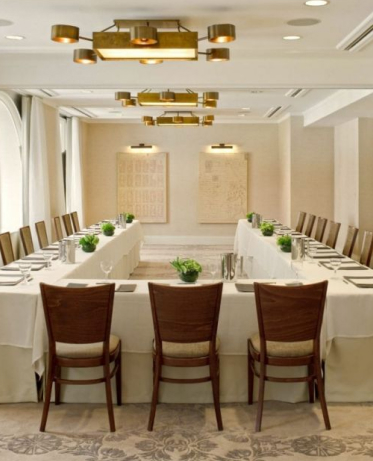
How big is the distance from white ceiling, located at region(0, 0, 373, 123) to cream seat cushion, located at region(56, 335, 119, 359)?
278cm

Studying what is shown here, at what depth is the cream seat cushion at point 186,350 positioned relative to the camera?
3984 millimetres

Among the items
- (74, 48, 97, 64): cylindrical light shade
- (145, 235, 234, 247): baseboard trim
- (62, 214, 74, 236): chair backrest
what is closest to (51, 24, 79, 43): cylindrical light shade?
(74, 48, 97, 64): cylindrical light shade

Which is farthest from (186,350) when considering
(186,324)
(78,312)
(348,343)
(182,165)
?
(182,165)

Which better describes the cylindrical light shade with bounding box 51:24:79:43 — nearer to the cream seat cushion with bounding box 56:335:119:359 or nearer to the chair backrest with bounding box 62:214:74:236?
the cream seat cushion with bounding box 56:335:119:359

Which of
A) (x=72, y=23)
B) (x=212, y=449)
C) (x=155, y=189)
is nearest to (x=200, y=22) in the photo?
(x=72, y=23)

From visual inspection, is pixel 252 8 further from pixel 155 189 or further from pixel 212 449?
pixel 155 189

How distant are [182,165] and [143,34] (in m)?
10.7

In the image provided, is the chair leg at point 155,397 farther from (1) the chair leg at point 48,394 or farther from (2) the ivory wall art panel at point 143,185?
(2) the ivory wall art panel at point 143,185

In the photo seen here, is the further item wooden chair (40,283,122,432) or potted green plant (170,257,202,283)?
potted green plant (170,257,202,283)

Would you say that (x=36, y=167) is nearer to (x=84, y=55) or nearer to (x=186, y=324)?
(x=84, y=55)

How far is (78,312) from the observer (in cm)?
387

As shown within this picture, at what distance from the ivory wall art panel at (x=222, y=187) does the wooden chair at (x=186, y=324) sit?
1146 centimetres

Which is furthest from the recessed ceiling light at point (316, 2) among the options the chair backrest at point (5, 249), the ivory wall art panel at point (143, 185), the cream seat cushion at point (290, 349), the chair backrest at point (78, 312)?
the ivory wall art panel at point (143, 185)

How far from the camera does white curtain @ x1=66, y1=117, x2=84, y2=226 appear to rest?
14023 millimetres
